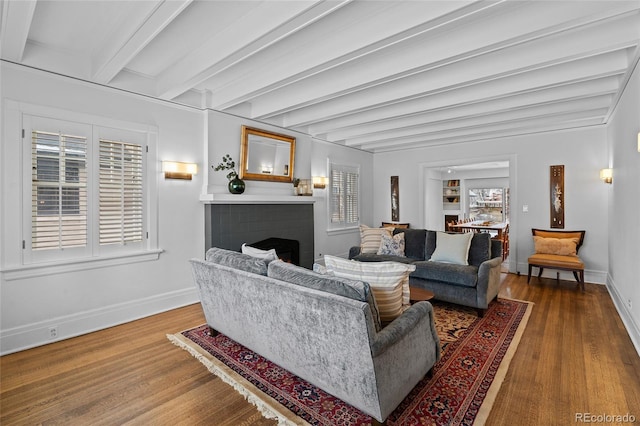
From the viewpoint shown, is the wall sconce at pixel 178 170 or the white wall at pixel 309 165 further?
the white wall at pixel 309 165

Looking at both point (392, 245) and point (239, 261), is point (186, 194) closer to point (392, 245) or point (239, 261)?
point (239, 261)

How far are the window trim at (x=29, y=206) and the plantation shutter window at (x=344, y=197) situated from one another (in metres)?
3.43

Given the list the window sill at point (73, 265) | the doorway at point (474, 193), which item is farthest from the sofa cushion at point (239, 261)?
the doorway at point (474, 193)

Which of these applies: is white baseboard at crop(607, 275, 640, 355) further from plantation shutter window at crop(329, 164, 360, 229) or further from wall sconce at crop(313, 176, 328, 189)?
wall sconce at crop(313, 176, 328, 189)

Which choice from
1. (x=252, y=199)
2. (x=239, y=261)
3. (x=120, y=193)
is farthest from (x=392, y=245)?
(x=120, y=193)

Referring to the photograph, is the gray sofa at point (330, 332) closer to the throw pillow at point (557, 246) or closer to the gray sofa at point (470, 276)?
the gray sofa at point (470, 276)

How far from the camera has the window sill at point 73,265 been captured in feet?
9.42

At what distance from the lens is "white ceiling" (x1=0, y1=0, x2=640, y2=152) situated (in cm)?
226

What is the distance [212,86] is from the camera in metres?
3.91

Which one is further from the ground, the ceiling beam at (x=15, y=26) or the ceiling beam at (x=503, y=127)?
the ceiling beam at (x=503, y=127)

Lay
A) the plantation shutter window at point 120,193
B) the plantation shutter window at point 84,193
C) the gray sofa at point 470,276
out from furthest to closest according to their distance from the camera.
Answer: the gray sofa at point 470,276, the plantation shutter window at point 120,193, the plantation shutter window at point 84,193

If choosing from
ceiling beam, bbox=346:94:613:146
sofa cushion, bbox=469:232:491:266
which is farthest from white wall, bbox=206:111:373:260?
sofa cushion, bbox=469:232:491:266

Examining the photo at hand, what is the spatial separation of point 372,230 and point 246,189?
7.17 ft

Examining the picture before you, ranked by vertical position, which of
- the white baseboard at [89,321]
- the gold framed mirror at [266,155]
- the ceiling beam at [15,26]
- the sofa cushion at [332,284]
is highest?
the ceiling beam at [15,26]
